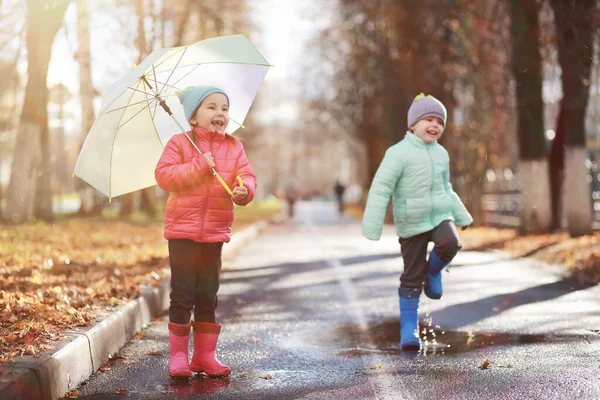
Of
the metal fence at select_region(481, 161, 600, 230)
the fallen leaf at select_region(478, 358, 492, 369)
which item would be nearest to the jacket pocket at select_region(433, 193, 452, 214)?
the fallen leaf at select_region(478, 358, 492, 369)

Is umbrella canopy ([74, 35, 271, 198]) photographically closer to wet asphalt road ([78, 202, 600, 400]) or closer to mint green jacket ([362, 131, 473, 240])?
mint green jacket ([362, 131, 473, 240])

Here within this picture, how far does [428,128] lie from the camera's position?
260 inches

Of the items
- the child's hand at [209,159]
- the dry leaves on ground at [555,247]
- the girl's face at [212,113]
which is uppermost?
the girl's face at [212,113]

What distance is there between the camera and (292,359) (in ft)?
20.0

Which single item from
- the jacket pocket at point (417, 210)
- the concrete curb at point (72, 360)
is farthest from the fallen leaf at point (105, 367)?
the jacket pocket at point (417, 210)

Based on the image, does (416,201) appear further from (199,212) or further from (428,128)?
(199,212)

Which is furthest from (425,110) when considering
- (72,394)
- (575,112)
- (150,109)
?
(575,112)

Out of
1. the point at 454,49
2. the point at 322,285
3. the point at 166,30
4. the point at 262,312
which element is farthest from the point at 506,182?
the point at 262,312

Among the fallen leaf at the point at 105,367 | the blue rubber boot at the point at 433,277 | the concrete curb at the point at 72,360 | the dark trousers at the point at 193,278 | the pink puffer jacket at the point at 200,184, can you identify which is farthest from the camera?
the blue rubber boot at the point at 433,277

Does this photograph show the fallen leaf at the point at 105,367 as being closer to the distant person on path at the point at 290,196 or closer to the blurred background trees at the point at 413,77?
the blurred background trees at the point at 413,77

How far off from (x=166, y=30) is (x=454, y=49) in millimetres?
8545

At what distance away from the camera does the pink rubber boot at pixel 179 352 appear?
18.0 ft

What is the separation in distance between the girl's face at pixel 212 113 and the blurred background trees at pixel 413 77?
9.41 meters

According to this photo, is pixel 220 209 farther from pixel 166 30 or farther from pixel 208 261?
pixel 166 30
